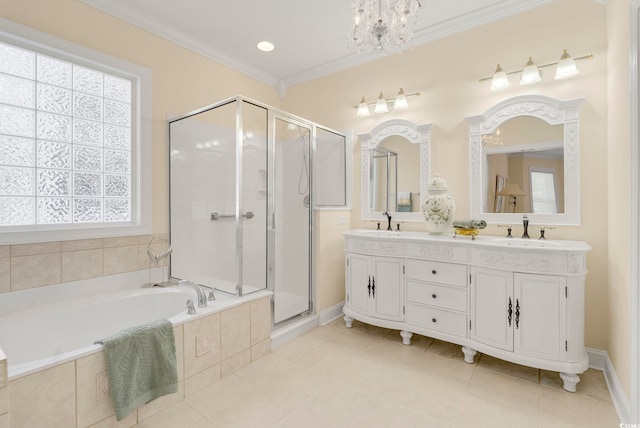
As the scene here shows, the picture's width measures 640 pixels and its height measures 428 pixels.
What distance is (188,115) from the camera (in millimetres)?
2758

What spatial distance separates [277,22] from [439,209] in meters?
2.27

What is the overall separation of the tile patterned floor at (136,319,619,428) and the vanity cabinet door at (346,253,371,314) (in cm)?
44

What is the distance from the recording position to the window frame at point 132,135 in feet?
6.69

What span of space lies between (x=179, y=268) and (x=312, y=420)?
73.9 inches

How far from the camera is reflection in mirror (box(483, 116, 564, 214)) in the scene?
2.33 m

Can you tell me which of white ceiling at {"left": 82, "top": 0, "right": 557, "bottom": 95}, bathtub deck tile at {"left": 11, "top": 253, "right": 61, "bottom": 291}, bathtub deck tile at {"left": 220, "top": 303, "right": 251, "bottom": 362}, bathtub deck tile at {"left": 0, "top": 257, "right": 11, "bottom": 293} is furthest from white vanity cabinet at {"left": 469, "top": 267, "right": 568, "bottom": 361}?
bathtub deck tile at {"left": 0, "top": 257, "right": 11, "bottom": 293}

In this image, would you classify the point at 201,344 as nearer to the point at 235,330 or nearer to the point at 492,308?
the point at 235,330

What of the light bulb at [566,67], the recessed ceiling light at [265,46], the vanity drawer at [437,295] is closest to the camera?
the light bulb at [566,67]

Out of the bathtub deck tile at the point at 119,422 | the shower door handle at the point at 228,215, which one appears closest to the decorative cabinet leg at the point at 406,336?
the shower door handle at the point at 228,215

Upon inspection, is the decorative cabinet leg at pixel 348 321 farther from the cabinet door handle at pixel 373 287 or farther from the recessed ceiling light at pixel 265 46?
the recessed ceiling light at pixel 265 46

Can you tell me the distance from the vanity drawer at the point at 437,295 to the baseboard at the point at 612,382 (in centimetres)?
89

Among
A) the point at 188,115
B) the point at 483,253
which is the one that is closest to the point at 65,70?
the point at 188,115

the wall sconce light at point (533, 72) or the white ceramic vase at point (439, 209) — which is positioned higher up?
the wall sconce light at point (533, 72)

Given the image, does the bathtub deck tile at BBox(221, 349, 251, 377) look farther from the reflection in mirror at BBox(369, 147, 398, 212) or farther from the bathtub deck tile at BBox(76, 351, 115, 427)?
the reflection in mirror at BBox(369, 147, 398, 212)
